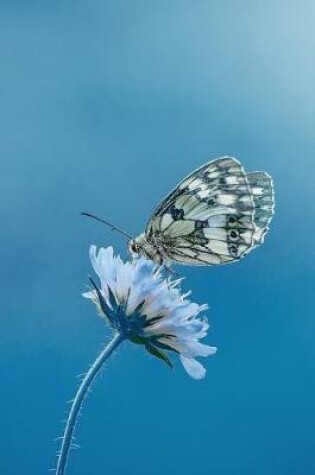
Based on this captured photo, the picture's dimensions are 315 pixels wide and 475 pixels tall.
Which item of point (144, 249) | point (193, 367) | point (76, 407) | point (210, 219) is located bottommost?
point (76, 407)

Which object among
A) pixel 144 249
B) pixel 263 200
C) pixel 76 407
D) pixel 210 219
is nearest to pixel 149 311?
pixel 144 249

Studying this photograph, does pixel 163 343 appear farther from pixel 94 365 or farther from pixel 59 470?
pixel 59 470

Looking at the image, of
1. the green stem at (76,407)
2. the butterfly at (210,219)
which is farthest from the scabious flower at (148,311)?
the butterfly at (210,219)

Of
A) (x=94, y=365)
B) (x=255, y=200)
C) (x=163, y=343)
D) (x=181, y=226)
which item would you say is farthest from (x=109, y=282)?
(x=255, y=200)

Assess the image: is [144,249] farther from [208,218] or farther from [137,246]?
[208,218]

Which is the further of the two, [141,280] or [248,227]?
[248,227]

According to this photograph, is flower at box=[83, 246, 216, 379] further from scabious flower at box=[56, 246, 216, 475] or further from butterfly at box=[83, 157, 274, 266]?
butterfly at box=[83, 157, 274, 266]

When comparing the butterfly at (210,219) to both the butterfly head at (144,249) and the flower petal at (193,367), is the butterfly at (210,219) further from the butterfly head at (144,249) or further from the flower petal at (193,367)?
the flower petal at (193,367)
